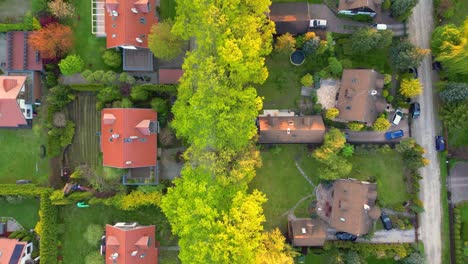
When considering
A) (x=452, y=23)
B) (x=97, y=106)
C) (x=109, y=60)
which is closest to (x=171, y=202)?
(x=97, y=106)

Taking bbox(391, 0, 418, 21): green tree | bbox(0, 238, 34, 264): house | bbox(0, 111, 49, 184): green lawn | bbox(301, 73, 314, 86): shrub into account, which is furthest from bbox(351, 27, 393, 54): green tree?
bbox(0, 238, 34, 264): house

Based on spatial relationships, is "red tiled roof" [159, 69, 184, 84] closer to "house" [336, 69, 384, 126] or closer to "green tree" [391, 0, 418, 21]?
"house" [336, 69, 384, 126]

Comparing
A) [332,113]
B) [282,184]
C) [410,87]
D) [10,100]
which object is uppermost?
[410,87]

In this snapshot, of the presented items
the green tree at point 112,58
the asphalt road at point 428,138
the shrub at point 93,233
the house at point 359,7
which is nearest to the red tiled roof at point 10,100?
the green tree at point 112,58

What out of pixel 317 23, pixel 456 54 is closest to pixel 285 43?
pixel 317 23

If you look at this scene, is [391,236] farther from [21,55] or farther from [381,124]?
[21,55]

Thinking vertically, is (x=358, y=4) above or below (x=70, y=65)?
above

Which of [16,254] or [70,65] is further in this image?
[16,254]

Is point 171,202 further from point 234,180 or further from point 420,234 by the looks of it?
point 420,234
